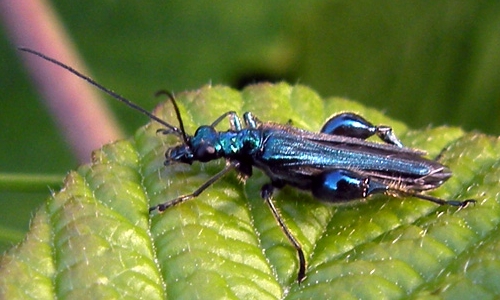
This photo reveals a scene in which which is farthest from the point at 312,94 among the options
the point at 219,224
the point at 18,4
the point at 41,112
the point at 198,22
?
the point at 41,112

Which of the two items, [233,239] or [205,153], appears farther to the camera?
[205,153]

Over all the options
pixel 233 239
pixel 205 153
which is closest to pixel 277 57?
pixel 205 153

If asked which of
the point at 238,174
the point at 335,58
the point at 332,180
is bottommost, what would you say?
the point at 332,180

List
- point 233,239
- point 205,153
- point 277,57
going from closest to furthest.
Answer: point 233,239, point 205,153, point 277,57

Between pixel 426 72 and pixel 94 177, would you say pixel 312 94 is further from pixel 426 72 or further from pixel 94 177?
pixel 426 72

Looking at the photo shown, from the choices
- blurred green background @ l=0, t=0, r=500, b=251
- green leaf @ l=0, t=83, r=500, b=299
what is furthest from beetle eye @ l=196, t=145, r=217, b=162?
blurred green background @ l=0, t=0, r=500, b=251

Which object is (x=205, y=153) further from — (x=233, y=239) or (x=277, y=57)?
(x=277, y=57)

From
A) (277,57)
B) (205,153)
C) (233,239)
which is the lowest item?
(233,239)

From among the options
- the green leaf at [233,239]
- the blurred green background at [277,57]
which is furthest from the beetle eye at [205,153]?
the blurred green background at [277,57]
